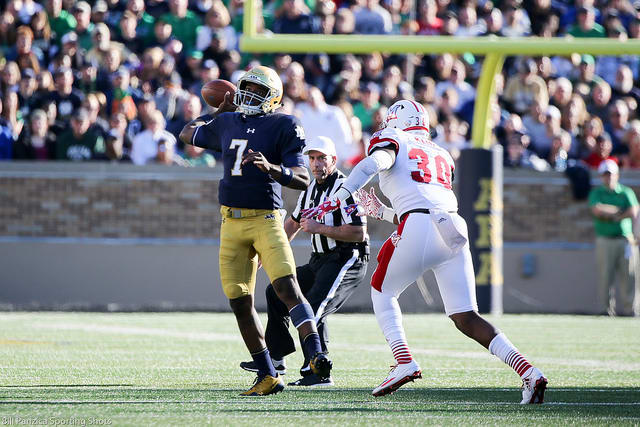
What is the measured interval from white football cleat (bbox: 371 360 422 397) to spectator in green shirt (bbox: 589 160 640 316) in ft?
27.8

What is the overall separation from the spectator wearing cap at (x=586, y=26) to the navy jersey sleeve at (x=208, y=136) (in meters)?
9.26

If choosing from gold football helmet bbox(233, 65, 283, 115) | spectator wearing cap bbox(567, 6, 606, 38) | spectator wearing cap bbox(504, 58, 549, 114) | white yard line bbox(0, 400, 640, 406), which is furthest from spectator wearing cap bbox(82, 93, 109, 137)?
white yard line bbox(0, 400, 640, 406)

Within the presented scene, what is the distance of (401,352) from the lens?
21.8ft

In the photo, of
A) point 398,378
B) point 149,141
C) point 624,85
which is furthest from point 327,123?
point 398,378

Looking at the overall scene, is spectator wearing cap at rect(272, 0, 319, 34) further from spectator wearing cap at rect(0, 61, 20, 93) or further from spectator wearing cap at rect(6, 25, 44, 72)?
spectator wearing cap at rect(0, 61, 20, 93)

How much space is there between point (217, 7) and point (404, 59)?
8.35 feet

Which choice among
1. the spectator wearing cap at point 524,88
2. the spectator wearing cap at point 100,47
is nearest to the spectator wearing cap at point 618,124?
the spectator wearing cap at point 524,88

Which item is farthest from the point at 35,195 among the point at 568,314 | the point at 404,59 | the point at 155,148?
the point at 568,314

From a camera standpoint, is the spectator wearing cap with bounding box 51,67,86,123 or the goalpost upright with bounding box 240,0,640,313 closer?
the goalpost upright with bounding box 240,0,640,313

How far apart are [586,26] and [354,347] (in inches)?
285

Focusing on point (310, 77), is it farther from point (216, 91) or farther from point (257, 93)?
point (257, 93)

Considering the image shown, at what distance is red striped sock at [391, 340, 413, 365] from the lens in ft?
21.7

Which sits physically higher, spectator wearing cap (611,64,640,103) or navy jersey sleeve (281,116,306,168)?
navy jersey sleeve (281,116,306,168)

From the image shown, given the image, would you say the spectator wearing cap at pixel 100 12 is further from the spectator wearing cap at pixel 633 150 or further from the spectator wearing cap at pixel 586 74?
the spectator wearing cap at pixel 633 150
